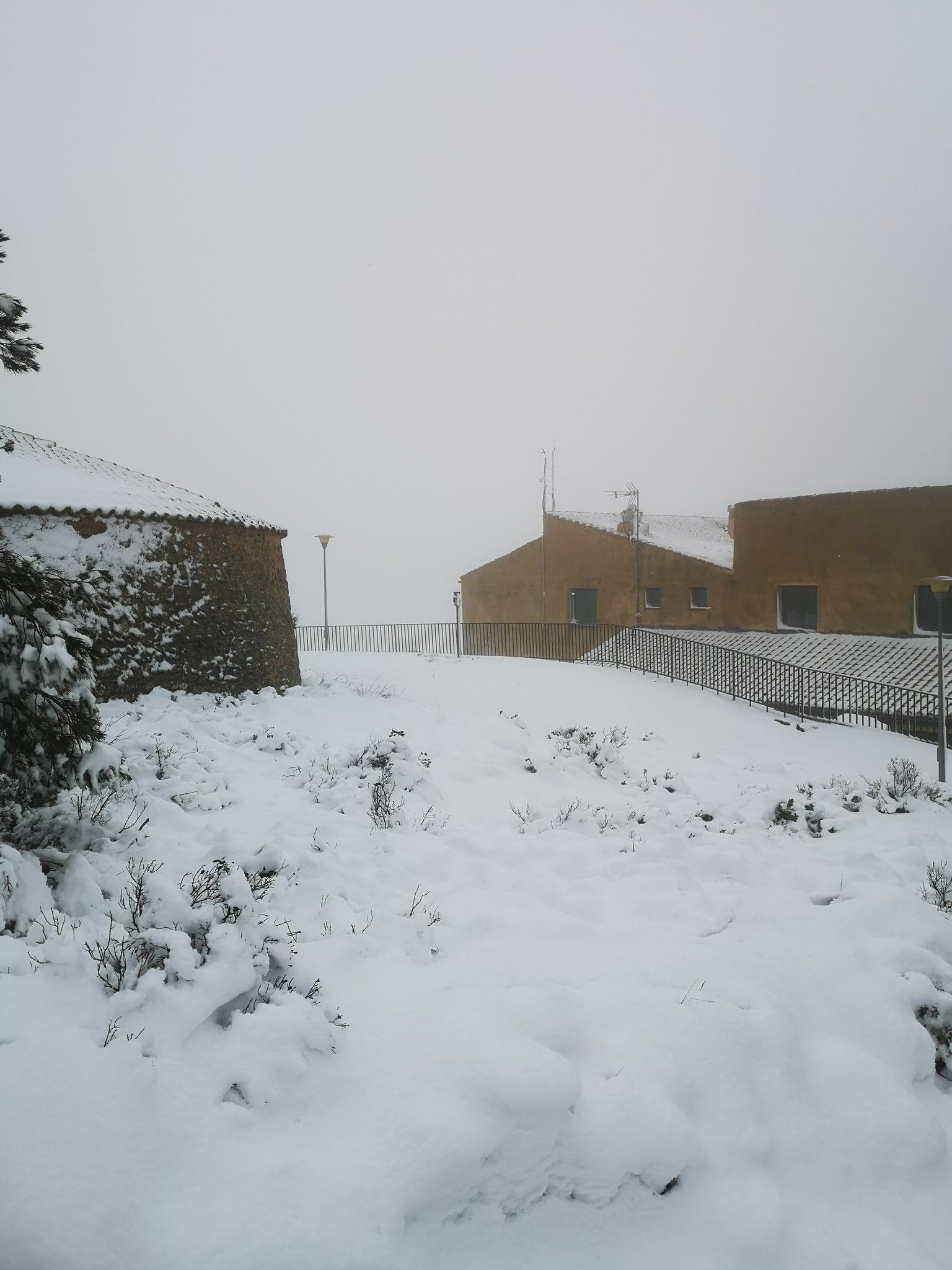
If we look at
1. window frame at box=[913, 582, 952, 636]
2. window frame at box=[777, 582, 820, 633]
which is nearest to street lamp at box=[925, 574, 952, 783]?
window frame at box=[913, 582, 952, 636]

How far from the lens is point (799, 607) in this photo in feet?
81.2

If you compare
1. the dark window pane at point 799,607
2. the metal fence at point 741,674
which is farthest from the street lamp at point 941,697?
the dark window pane at point 799,607

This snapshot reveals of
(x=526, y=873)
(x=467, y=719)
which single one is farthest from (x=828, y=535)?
(x=526, y=873)

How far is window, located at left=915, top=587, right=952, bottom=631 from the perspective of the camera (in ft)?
72.3

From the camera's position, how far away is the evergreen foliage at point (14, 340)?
14.8 feet

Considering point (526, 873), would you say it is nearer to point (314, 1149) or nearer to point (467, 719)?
point (314, 1149)

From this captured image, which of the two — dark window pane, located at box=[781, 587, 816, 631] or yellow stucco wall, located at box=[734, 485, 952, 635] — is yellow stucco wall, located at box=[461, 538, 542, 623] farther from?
dark window pane, located at box=[781, 587, 816, 631]

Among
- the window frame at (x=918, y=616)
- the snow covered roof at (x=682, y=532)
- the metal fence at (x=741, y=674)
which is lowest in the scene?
the metal fence at (x=741, y=674)

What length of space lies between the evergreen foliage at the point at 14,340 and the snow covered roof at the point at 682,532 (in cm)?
2543

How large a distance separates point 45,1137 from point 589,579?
2925cm

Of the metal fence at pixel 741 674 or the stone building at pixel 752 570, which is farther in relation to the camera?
the stone building at pixel 752 570

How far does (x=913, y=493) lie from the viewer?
2230 centimetres

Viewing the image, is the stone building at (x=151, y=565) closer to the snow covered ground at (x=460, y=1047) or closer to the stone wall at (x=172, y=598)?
the stone wall at (x=172, y=598)

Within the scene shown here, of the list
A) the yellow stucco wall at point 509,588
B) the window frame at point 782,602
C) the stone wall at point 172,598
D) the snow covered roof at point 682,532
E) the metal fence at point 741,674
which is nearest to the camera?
the stone wall at point 172,598
